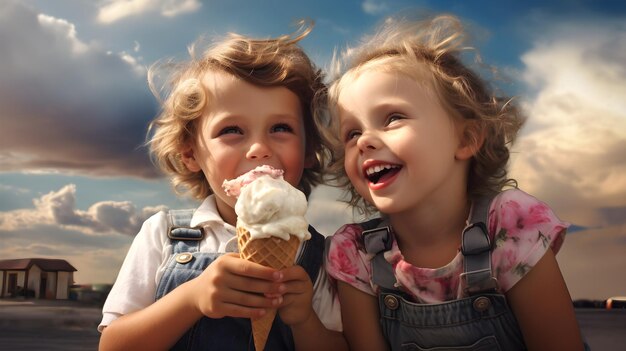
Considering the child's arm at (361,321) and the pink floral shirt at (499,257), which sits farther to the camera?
the child's arm at (361,321)

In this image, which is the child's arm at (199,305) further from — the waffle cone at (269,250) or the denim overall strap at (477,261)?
the denim overall strap at (477,261)

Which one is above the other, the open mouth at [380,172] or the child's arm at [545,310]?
the open mouth at [380,172]

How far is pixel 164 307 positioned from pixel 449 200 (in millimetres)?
1394

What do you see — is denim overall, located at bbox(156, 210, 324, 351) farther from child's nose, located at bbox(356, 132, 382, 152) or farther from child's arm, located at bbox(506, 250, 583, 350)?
child's arm, located at bbox(506, 250, 583, 350)

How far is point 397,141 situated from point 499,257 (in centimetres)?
68

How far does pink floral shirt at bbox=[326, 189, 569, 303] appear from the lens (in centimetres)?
279

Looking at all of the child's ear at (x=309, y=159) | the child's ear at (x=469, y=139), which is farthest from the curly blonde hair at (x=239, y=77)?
the child's ear at (x=469, y=139)

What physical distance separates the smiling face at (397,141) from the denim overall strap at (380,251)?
17cm

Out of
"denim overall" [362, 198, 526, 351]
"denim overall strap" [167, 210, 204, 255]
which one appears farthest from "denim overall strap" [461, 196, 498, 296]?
"denim overall strap" [167, 210, 204, 255]

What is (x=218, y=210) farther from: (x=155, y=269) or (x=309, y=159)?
(x=309, y=159)

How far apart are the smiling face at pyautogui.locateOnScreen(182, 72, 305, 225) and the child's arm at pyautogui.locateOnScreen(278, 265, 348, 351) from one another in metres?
0.63

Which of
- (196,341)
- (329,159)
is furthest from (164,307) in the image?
(329,159)

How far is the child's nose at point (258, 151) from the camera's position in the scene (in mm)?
2912

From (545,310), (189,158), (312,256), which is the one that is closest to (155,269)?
(189,158)
